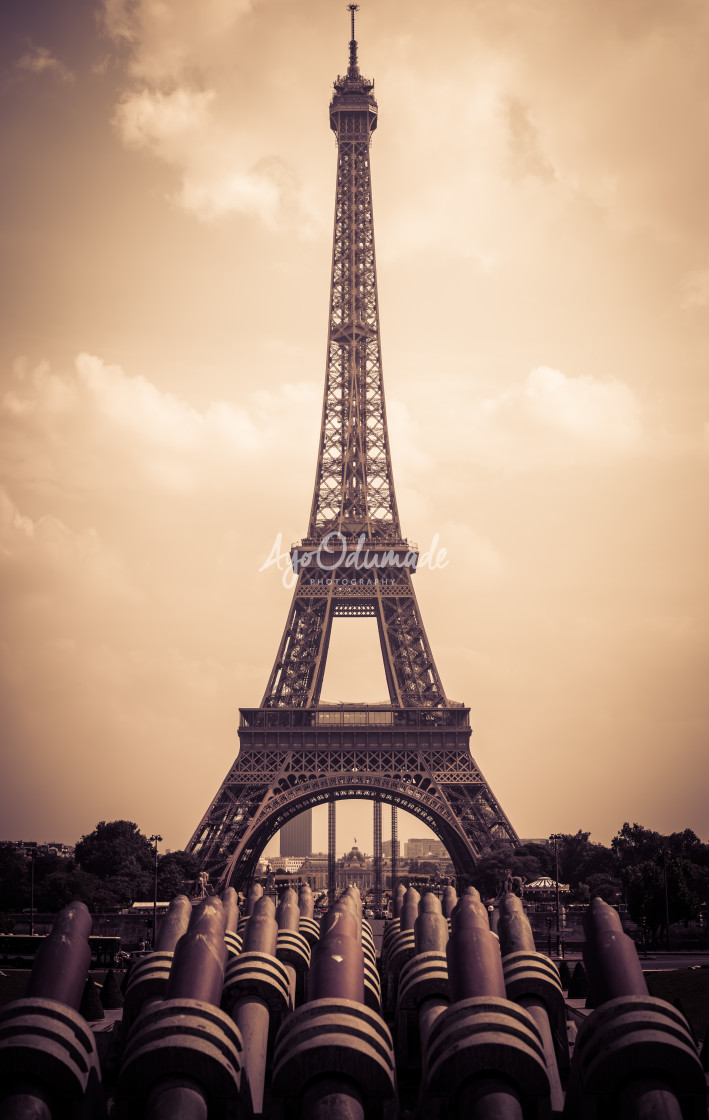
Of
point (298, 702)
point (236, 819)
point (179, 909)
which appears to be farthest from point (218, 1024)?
point (298, 702)

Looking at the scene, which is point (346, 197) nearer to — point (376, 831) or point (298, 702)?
point (298, 702)

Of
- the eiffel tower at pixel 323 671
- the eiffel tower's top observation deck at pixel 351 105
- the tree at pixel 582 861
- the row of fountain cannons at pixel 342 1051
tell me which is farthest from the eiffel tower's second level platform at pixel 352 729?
the row of fountain cannons at pixel 342 1051

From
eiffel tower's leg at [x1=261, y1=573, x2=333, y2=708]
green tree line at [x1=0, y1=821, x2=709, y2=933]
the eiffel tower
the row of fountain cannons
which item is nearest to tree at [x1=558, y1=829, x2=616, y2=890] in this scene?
green tree line at [x1=0, y1=821, x2=709, y2=933]

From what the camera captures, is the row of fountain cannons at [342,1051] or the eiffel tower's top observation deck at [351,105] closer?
the row of fountain cannons at [342,1051]

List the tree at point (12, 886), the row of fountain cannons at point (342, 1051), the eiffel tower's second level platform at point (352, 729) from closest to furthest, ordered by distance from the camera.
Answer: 1. the row of fountain cannons at point (342, 1051)
2. the eiffel tower's second level platform at point (352, 729)
3. the tree at point (12, 886)

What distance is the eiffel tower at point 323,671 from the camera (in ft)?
267

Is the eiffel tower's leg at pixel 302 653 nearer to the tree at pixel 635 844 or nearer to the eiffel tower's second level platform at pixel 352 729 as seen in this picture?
the eiffel tower's second level platform at pixel 352 729

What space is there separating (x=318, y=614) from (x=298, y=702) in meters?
7.52

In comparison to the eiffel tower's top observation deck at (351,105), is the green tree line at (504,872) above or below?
below

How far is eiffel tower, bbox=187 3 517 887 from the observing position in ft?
267

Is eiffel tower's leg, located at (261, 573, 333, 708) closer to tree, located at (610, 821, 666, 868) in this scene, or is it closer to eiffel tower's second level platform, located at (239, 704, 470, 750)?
eiffel tower's second level platform, located at (239, 704, 470, 750)

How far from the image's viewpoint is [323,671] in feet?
292

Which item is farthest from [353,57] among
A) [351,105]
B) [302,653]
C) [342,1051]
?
[342,1051]

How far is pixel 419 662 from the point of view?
88.7 m
